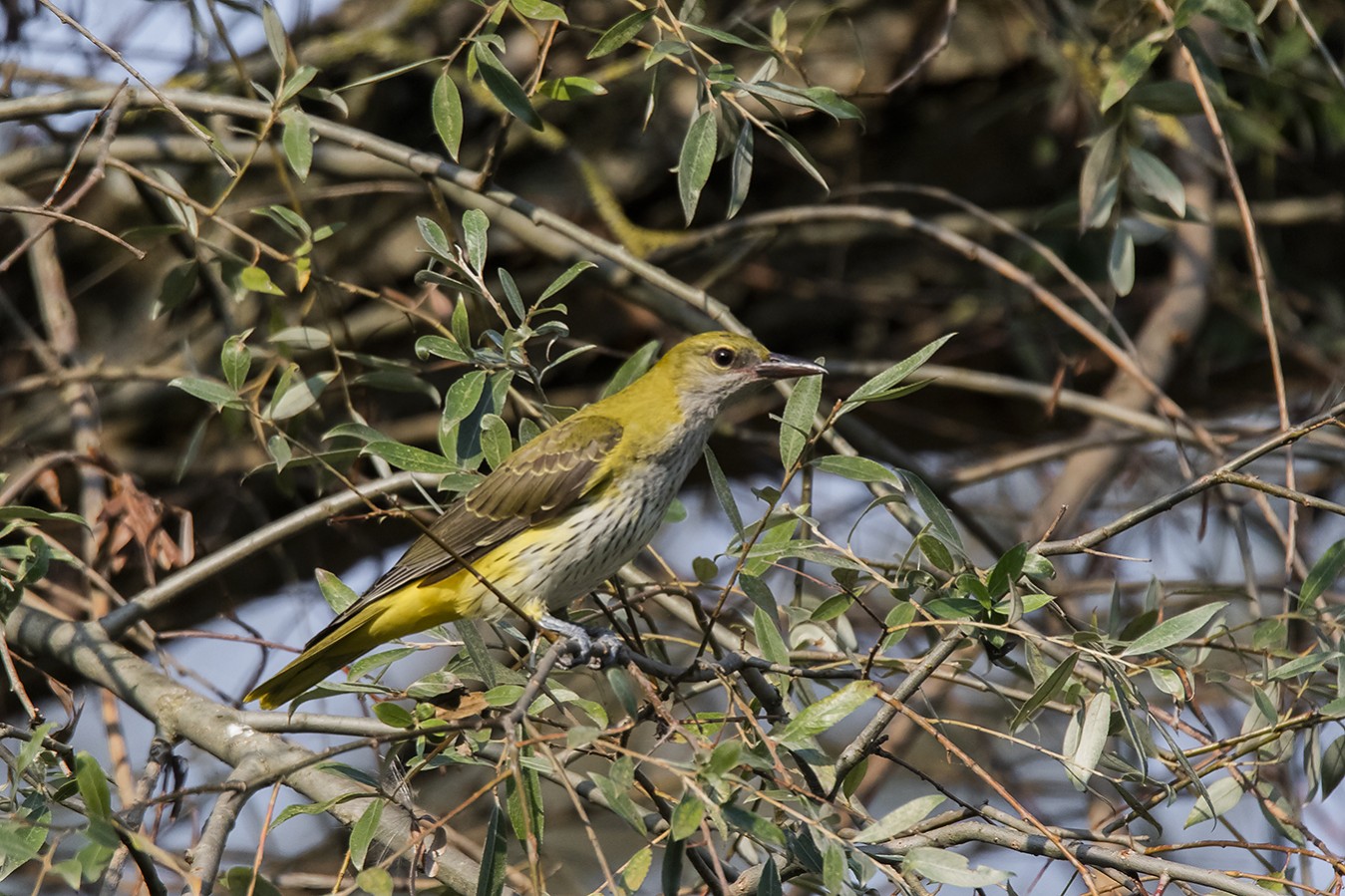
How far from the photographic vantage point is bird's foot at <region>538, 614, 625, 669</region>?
112 inches

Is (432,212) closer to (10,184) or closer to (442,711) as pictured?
(10,184)

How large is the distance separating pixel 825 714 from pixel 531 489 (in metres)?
1.58

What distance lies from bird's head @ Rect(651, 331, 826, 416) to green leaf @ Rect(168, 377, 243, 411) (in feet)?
4.26

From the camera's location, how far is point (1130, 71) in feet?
10.5

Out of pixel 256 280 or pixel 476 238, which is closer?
pixel 476 238

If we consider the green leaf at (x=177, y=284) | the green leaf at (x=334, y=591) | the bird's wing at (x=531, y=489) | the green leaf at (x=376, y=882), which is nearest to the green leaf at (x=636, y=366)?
the bird's wing at (x=531, y=489)

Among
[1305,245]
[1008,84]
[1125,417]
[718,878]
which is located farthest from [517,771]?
[1305,245]

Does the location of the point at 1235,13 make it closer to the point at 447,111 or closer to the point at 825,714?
the point at 447,111

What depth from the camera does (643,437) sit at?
366cm

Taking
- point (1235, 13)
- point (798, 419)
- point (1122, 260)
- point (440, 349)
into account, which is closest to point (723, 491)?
point (798, 419)

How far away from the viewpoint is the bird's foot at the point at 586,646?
2.85 meters

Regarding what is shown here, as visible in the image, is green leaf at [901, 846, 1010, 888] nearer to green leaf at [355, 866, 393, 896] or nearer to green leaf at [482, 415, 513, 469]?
green leaf at [355, 866, 393, 896]

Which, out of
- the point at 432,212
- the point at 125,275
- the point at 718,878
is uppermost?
the point at 125,275

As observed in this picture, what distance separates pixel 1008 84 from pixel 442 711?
3.65m
